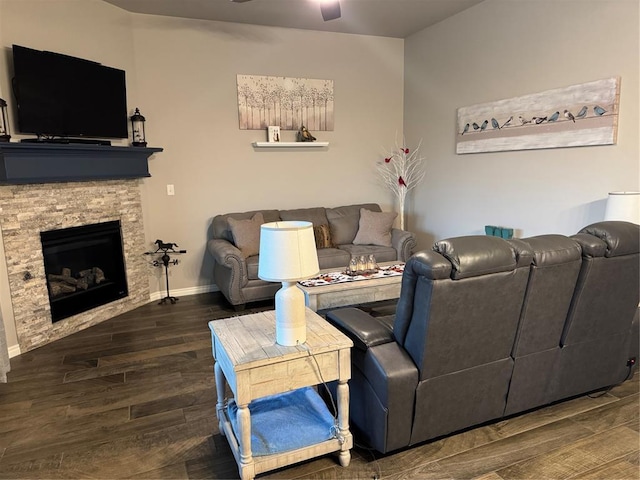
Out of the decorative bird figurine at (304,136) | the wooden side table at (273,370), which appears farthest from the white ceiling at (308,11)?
the wooden side table at (273,370)

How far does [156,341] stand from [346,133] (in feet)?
11.3

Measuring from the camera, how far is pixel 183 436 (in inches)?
90.1

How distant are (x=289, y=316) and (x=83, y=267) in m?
3.12

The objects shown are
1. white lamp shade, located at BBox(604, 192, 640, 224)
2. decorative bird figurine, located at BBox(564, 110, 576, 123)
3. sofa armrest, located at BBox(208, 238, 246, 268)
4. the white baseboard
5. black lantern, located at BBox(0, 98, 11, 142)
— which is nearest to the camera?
white lamp shade, located at BBox(604, 192, 640, 224)

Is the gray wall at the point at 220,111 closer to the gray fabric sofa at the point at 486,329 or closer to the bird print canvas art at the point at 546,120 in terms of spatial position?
the bird print canvas art at the point at 546,120

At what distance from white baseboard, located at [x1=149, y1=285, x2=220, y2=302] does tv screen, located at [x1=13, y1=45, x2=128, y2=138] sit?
1764 millimetres

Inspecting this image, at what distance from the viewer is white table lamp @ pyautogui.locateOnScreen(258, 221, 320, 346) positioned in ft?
5.90

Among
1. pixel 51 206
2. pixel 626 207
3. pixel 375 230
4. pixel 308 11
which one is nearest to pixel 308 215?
pixel 375 230

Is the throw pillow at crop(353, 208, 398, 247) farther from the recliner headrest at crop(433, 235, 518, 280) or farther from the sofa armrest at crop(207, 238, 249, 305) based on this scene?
the recliner headrest at crop(433, 235, 518, 280)

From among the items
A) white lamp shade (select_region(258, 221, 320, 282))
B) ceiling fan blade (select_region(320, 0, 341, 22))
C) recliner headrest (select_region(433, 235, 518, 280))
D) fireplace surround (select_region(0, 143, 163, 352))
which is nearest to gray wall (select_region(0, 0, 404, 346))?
fireplace surround (select_region(0, 143, 163, 352))

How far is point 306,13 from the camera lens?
449cm

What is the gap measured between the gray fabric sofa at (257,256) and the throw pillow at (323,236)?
5cm

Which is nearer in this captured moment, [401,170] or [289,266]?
[289,266]

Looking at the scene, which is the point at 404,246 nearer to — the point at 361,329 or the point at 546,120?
the point at 546,120
